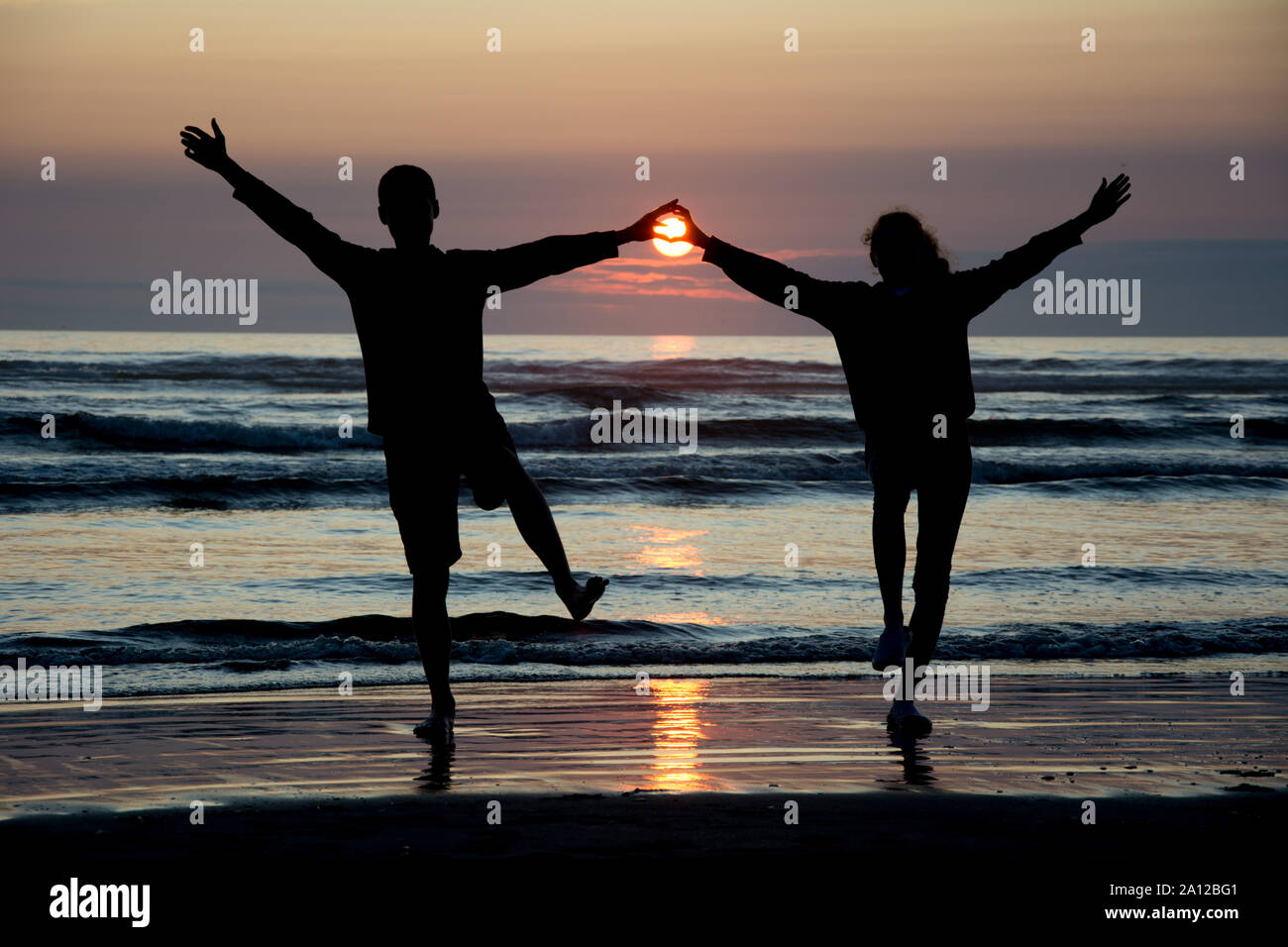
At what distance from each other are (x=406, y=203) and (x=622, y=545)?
7.86 meters

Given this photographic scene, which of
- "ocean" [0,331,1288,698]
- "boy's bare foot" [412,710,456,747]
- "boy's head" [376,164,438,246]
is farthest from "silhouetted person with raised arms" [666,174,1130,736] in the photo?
"boy's bare foot" [412,710,456,747]

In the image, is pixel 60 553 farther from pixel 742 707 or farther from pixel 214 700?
pixel 742 707

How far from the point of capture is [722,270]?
5.05 meters

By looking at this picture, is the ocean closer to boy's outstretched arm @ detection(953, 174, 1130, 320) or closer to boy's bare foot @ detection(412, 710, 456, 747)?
boy's bare foot @ detection(412, 710, 456, 747)

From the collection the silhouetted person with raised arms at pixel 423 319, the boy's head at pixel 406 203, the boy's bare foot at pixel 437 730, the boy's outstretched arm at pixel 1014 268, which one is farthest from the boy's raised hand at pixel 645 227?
the boy's bare foot at pixel 437 730

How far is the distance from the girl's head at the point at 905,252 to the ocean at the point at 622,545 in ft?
6.10

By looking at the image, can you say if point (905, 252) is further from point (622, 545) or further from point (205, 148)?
point (622, 545)

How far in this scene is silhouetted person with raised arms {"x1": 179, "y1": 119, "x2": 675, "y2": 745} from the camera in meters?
4.62

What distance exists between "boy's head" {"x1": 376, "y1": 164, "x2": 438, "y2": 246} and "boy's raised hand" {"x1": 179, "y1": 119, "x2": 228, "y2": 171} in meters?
0.57

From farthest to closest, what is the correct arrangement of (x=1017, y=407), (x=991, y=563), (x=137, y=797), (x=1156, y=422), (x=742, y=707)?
(x=1017, y=407) < (x=1156, y=422) < (x=991, y=563) < (x=742, y=707) < (x=137, y=797)
